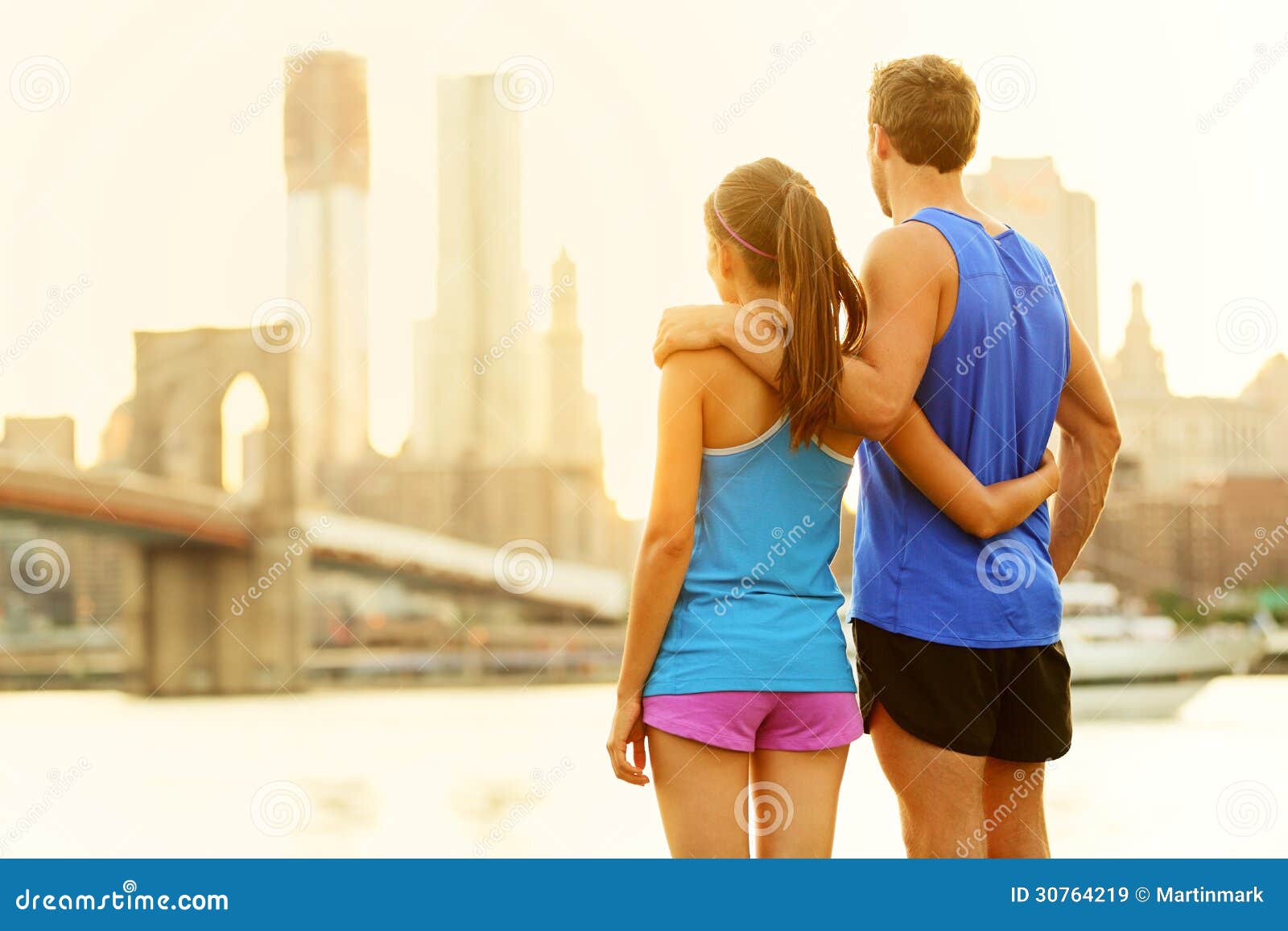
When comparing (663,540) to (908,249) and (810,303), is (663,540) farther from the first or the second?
(908,249)

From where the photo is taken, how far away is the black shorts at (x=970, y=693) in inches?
54.4

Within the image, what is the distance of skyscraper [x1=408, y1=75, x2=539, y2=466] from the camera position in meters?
46.6

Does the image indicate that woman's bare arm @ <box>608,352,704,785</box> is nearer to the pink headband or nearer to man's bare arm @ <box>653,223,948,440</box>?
man's bare arm @ <box>653,223,948,440</box>

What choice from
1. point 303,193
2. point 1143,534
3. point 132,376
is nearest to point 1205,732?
point 132,376

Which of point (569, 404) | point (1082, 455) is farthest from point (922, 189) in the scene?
point (569, 404)

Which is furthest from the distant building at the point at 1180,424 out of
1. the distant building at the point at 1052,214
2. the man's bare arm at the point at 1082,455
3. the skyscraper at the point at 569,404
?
the man's bare arm at the point at 1082,455

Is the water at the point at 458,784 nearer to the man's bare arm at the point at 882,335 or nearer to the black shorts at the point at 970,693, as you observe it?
the black shorts at the point at 970,693

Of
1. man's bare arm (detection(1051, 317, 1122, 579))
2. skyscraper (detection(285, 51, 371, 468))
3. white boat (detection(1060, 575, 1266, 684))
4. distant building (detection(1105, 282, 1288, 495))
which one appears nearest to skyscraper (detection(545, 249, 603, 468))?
skyscraper (detection(285, 51, 371, 468))

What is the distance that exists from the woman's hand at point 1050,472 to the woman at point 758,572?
0.17ft

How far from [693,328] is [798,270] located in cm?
13

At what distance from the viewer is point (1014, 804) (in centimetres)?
147

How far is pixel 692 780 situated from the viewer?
1.36 meters

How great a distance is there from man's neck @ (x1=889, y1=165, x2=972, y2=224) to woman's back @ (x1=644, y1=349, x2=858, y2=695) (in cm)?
27
